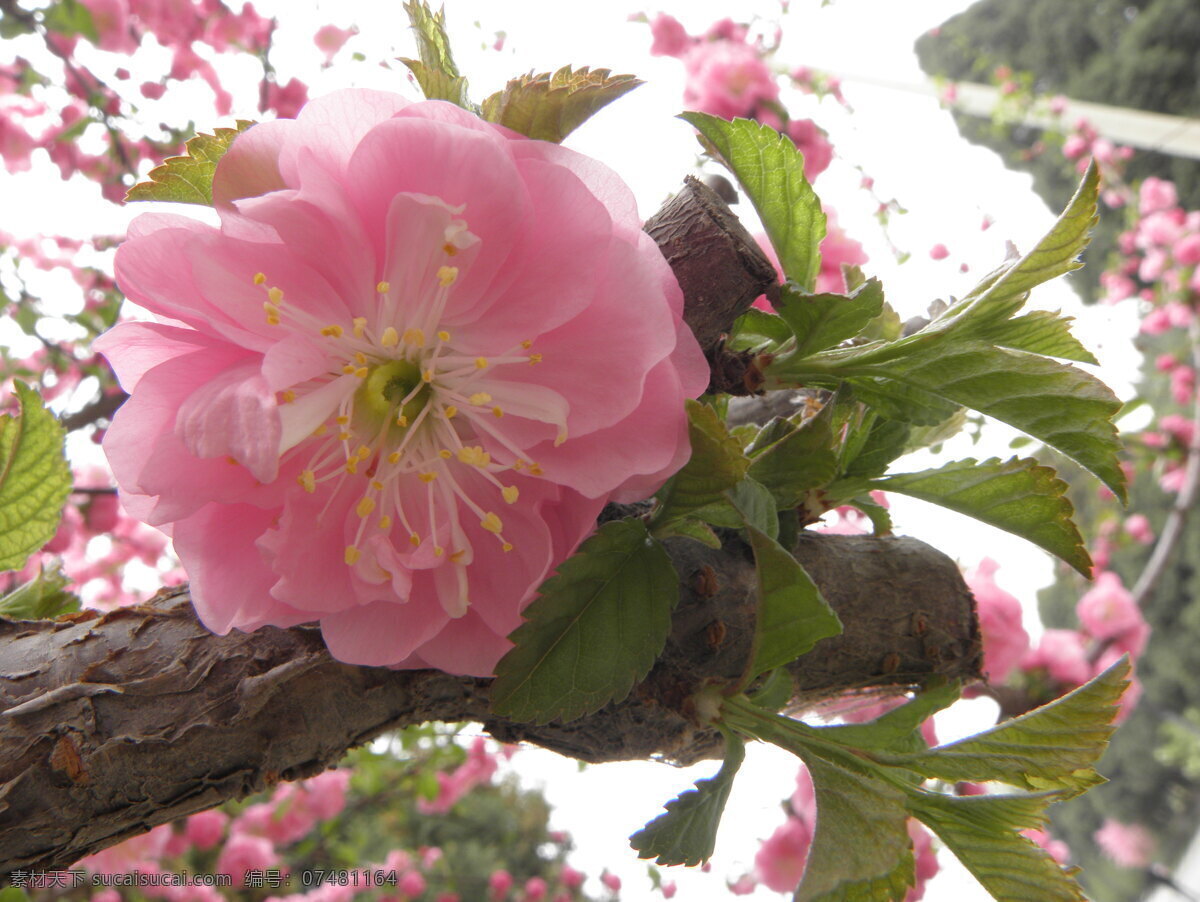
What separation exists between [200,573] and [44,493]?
22cm

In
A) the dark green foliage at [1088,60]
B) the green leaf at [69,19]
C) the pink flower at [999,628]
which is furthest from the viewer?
the dark green foliage at [1088,60]

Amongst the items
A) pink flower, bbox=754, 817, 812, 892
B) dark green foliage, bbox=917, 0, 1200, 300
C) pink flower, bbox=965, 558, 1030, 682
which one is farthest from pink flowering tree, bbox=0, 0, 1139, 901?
dark green foliage, bbox=917, 0, 1200, 300

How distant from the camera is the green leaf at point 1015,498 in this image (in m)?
0.42

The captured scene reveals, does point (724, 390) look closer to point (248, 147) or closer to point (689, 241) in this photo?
point (689, 241)

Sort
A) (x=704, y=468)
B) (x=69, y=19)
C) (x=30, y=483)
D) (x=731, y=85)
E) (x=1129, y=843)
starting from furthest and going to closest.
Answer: (x=1129, y=843) < (x=731, y=85) < (x=69, y=19) < (x=30, y=483) < (x=704, y=468)

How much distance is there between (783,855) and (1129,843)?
9204mm

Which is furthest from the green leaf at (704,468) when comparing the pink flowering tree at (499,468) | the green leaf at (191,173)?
the green leaf at (191,173)

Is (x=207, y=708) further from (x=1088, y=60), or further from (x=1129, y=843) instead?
(x=1129, y=843)

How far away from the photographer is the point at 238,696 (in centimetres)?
41

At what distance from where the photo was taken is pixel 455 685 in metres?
0.45

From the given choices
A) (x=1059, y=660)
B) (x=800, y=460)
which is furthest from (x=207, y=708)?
(x=1059, y=660)

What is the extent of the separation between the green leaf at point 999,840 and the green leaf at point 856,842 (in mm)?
23

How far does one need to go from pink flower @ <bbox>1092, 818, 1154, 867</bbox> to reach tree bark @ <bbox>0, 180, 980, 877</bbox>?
414 inches

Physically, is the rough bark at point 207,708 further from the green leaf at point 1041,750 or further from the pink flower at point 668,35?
the pink flower at point 668,35
